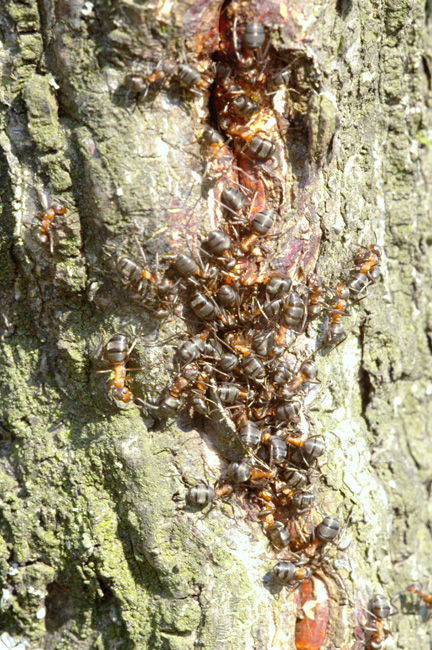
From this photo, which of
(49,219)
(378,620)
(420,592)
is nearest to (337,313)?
(49,219)

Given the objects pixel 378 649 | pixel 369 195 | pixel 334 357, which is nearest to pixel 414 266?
pixel 369 195

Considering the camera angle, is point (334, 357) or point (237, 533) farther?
point (334, 357)

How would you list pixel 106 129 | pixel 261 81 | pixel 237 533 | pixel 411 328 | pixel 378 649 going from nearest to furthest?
pixel 106 129 < pixel 261 81 < pixel 237 533 < pixel 378 649 < pixel 411 328

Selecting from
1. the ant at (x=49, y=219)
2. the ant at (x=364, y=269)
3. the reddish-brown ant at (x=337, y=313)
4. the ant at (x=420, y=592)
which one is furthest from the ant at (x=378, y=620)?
the ant at (x=49, y=219)

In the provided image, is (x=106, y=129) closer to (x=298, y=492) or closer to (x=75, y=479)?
(x=75, y=479)

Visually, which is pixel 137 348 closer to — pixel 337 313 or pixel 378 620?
pixel 337 313

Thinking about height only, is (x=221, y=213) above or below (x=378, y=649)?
above
